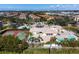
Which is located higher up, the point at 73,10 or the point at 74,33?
the point at 73,10

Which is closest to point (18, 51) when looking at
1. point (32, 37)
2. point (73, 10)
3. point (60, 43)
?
point (32, 37)
